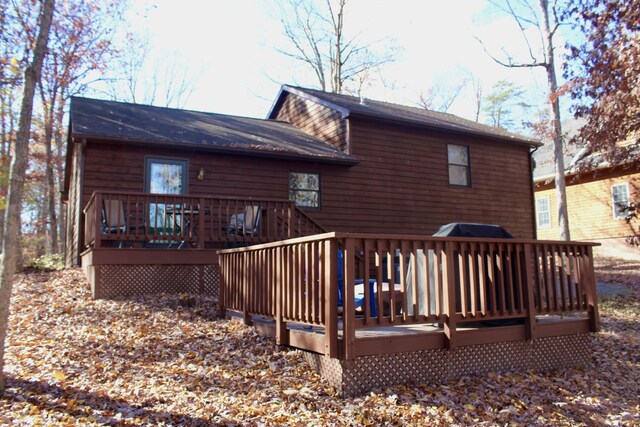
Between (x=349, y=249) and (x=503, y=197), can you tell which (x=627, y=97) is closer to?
(x=503, y=197)

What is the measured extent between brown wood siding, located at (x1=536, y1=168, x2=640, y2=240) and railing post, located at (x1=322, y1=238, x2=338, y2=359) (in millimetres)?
16228

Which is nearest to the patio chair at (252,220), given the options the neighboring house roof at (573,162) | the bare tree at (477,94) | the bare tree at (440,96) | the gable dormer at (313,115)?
the gable dormer at (313,115)

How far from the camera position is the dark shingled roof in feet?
34.7

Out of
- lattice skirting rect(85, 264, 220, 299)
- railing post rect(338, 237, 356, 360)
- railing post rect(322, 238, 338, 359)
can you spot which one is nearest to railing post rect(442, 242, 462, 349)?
railing post rect(338, 237, 356, 360)

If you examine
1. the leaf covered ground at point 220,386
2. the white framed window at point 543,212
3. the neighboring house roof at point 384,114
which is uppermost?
the neighboring house roof at point 384,114

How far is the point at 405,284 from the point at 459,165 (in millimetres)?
10787

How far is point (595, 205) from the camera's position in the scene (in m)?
19.1

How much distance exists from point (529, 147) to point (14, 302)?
48.8 ft

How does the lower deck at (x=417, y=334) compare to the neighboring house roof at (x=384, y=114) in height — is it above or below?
below

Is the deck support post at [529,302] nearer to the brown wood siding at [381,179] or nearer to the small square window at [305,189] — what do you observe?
the brown wood siding at [381,179]

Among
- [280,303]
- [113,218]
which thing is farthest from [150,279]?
[280,303]

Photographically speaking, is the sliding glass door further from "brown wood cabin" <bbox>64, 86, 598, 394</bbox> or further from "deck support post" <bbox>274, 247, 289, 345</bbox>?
"deck support post" <bbox>274, 247, 289, 345</bbox>

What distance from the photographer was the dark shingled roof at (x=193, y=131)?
10578 millimetres

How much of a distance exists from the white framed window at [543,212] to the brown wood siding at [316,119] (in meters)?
11.8
